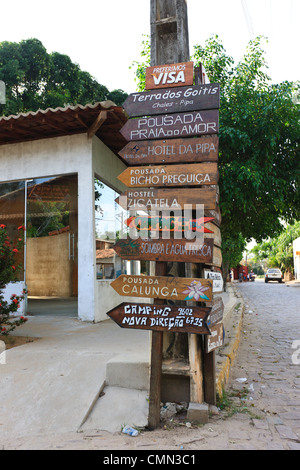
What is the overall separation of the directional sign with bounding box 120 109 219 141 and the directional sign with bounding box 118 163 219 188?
0.32 m

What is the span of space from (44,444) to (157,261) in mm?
1765

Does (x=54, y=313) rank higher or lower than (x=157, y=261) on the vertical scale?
lower

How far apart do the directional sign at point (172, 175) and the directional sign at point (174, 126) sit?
1.04 feet

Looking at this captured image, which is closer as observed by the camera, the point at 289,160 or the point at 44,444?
Answer: the point at 44,444

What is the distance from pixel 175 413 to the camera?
3.46 meters

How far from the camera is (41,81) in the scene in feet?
57.8

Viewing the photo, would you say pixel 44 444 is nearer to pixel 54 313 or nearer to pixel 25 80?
pixel 54 313

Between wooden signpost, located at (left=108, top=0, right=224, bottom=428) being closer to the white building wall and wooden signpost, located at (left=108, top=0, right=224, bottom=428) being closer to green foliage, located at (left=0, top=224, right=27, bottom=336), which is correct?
green foliage, located at (left=0, top=224, right=27, bottom=336)

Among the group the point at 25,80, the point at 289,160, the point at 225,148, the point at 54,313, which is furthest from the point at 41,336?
the point at 25,80

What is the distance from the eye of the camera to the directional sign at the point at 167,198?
3367 millimetres

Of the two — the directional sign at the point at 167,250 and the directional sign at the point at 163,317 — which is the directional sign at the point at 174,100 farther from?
the directional sign at the point at 163,317

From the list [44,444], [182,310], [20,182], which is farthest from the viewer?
[20,182]

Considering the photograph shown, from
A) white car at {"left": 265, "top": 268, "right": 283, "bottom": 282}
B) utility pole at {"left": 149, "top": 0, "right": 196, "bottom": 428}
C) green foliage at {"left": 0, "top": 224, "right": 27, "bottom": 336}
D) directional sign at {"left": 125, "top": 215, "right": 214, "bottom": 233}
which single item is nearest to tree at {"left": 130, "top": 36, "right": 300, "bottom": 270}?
utility pole at {"left": 149, "top": 0, "right": 196, "bottom": 428}

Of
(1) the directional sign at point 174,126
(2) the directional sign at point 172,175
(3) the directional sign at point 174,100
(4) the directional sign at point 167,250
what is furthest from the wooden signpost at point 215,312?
(3) the directional sign at point 174,100
